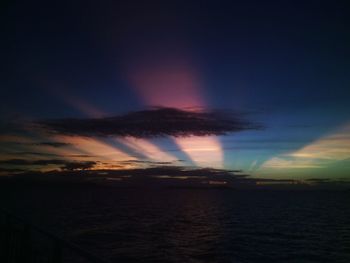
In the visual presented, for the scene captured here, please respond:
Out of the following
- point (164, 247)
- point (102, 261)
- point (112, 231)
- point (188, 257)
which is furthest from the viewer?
point (112, 231)

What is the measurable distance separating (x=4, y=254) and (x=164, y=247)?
26.9 metres

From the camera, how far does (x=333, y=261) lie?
29938 millimetres

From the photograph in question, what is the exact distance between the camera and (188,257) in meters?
28.3

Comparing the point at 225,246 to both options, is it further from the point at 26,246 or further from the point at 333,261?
the point at 26,246

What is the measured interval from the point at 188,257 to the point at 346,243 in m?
21.8

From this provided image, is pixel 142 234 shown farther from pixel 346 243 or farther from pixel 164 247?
pixel 346 243

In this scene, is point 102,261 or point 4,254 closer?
point 102,261

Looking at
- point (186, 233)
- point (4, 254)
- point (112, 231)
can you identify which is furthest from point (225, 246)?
point (4, 254)

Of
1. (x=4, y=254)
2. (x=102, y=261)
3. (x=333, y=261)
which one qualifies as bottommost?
(x=333, y=261)

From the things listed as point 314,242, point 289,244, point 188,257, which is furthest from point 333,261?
point 188,257

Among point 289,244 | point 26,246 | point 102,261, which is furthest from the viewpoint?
point 289,244

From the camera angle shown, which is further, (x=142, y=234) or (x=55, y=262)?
(x=142, y=234)

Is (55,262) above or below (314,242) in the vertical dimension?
above

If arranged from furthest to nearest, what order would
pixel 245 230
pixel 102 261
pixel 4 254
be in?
1. pixel 245 230
2. pixel 4 254
3. pixel 102 261
